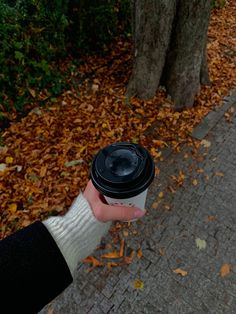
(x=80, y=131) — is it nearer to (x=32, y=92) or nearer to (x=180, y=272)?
(x=32, y=92)

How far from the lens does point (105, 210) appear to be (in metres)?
1.84

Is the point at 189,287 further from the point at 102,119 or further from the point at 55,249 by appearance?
the point at 102,119

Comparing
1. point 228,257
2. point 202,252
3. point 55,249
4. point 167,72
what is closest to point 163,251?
point 202,252

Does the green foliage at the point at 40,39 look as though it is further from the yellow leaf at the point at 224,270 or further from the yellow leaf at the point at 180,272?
the yellow leaf at the point at 224,270

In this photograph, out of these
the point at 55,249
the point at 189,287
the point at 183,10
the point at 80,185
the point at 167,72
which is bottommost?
the point at 189,287

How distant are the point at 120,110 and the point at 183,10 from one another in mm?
1594

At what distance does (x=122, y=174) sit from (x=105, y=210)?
234 mm

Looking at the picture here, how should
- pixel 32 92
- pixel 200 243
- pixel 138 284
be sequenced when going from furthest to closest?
1. pixel 32 92
2. pixel 200 243
3. pixel 138 284

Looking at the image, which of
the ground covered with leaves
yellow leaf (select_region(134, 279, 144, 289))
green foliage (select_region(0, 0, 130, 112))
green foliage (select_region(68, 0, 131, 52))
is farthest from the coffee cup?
green foliage (select_region(68, 0, 131, 52))

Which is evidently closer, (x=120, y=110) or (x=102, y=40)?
(x=120, y=110)

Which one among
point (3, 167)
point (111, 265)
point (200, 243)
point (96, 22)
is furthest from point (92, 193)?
point (96, 22)

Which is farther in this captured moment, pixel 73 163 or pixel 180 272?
pixel 73 163

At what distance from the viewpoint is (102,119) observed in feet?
15.4

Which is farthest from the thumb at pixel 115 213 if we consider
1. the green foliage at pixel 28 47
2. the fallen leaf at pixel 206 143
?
the green foliage at pixel 28 47
